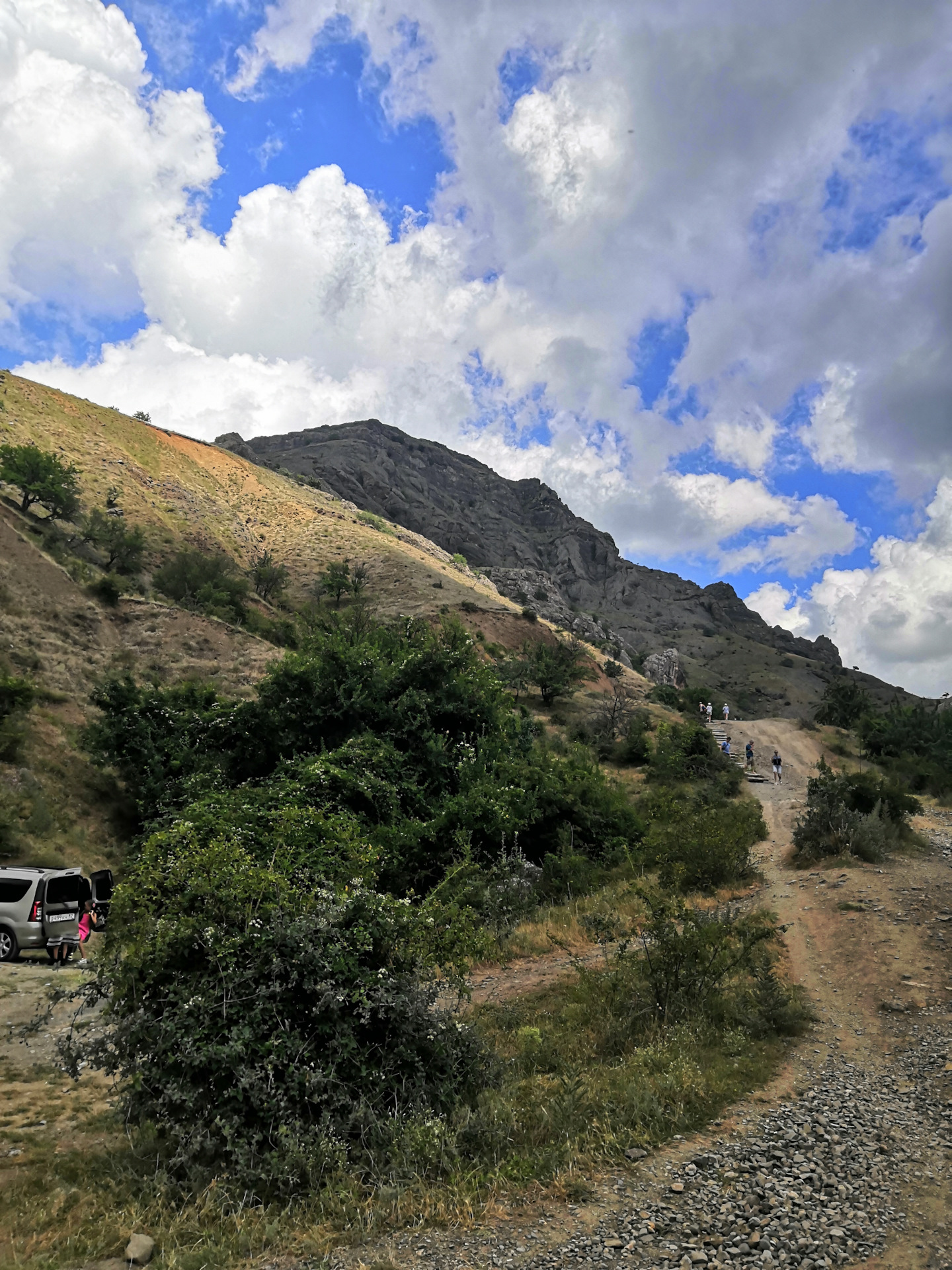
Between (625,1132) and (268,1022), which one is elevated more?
(268,1022)

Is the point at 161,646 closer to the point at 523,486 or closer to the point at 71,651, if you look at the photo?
the point at 71,651

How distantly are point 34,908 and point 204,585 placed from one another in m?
33.7

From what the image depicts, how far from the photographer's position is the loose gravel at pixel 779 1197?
159 inches

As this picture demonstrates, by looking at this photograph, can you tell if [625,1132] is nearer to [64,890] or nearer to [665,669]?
[64,890]

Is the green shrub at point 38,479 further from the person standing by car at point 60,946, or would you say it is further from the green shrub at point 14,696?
the person standing by car at point 60,946

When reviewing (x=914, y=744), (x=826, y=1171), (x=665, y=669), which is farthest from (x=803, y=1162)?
(x=665, y=669)

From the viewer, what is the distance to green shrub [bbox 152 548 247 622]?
138 feet

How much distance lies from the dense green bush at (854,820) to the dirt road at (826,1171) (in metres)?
4.51

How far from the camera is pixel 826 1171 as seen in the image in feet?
15.8

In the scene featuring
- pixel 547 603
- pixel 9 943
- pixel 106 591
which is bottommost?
pixel 9 943

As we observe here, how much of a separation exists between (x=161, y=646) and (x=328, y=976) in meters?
30.8

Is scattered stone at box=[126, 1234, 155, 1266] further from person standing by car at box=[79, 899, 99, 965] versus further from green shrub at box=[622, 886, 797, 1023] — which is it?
A: person standing by car at box=[79, 899, 99, 965]

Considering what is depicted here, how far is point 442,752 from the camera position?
1725 centimetres

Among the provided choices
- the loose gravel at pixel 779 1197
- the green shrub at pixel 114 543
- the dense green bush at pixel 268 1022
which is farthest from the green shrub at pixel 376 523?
the loose gravel at pixel 779 1197
